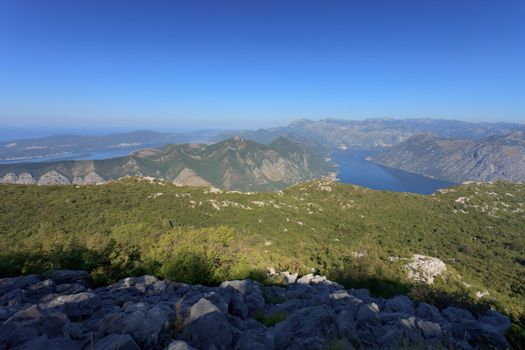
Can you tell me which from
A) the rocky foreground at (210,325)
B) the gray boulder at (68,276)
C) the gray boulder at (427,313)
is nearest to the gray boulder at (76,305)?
the rocky foreground at (210,325)

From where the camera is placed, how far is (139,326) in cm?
905

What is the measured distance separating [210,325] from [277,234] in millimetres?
78138

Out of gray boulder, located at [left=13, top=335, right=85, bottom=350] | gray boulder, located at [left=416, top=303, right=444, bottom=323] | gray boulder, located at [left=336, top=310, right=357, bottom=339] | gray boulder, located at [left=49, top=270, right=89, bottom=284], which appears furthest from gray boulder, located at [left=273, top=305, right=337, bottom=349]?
gray boulder, located at [left=49, top=270, right=89, bottom=284]

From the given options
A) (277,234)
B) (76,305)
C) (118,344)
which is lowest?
(277,234)

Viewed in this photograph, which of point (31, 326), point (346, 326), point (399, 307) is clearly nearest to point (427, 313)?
point (399, 307)

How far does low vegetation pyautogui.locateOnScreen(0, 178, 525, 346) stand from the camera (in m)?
28.7

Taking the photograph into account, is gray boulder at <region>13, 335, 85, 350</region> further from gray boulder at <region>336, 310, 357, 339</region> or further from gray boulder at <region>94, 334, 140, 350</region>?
gray boulder at <region>336, 310, 357, 339</region>

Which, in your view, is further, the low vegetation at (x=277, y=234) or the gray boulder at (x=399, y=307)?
the low vegetation at (x=277, y=234)

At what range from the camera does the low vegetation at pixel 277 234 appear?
94.1 ft

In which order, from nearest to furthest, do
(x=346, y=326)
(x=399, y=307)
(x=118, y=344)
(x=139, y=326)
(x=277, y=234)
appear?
1. (x=118, y=344)
2. (x=139, y=326)
3. (x=346, y=326)
4. (x=399, y=307)
5. (x=277, y=234)

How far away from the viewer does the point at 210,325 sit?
29.8 feet

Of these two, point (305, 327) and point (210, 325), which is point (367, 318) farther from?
point (210, 325)

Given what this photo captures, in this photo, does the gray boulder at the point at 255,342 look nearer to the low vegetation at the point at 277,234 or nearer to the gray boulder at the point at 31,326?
the gray boulder at the point at 31,326

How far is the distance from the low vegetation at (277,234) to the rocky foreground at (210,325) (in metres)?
5.20
